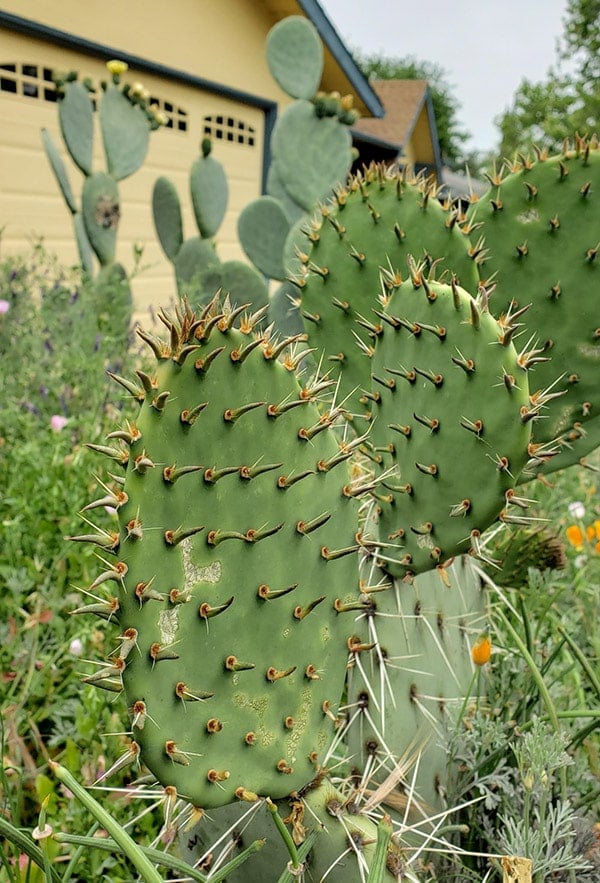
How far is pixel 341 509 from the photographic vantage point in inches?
42.3

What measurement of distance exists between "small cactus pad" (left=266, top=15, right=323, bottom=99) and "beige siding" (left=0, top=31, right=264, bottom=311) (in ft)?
4.52

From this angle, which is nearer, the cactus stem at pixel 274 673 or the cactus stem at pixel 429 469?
the cactus stem at pixel 274 673

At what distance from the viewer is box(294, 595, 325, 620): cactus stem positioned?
100cm

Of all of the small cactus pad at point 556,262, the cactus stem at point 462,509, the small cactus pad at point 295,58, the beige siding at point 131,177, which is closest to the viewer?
the cactus stem at point 462,509

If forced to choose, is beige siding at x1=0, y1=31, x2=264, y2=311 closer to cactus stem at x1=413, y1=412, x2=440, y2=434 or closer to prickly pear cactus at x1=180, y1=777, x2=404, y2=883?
cactus stem at x1=413, y1=412, x2=440, y2=434

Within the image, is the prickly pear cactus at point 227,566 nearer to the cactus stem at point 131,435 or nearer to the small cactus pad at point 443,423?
the cactus stem at point 131,435

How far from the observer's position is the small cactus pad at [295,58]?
4902mm

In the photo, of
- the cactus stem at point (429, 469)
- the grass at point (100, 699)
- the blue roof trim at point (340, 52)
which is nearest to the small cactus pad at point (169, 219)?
the grass at point (100, 699)

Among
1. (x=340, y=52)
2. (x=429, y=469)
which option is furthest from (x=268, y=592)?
(x=340, y=52)

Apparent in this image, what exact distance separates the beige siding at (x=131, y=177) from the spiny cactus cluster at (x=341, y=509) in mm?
3138

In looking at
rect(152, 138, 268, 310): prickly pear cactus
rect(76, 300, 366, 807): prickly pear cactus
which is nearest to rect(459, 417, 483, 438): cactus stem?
rect(76, 300, 366, 807): prickly pear cactus

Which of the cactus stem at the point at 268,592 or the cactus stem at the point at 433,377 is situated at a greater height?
the cactus stem at the point at 433,377

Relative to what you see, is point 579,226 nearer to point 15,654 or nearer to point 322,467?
point 322,467

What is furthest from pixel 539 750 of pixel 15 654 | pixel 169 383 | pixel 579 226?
pixel 15 654
